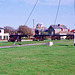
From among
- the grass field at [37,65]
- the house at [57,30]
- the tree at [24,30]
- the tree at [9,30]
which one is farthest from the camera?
the tree at [9,30]

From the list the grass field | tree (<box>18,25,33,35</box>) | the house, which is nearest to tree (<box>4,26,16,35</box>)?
tree (<box>18,25,33,35</box>)

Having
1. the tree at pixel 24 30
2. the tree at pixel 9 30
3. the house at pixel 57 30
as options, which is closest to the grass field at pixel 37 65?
the house at pixel 57 30

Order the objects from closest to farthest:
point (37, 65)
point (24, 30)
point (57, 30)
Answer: point (37, 65) → point (57, 30) → point (24, 30)

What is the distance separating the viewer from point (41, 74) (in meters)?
9.91

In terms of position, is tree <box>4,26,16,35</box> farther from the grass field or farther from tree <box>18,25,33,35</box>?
the grass field

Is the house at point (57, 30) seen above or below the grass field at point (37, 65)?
above

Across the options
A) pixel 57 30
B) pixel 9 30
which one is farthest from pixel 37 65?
pixel 9 30

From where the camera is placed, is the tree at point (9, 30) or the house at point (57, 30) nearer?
the house at point (57, 30)

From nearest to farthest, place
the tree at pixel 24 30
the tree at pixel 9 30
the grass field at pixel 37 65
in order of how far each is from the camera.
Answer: the grass field at pixel 37 65 < the tree at pixel 24 30 < the tree at pixel 9 30

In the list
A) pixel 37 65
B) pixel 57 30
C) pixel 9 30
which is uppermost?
pixel 9 30

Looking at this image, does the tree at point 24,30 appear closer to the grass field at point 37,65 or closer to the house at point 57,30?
the house at point 57,30

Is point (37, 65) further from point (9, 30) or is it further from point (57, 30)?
point (9, 30)

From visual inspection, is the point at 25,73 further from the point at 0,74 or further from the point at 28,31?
the point at 28,31

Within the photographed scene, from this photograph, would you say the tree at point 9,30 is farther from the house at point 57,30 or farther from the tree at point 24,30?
the house at point 57,30
